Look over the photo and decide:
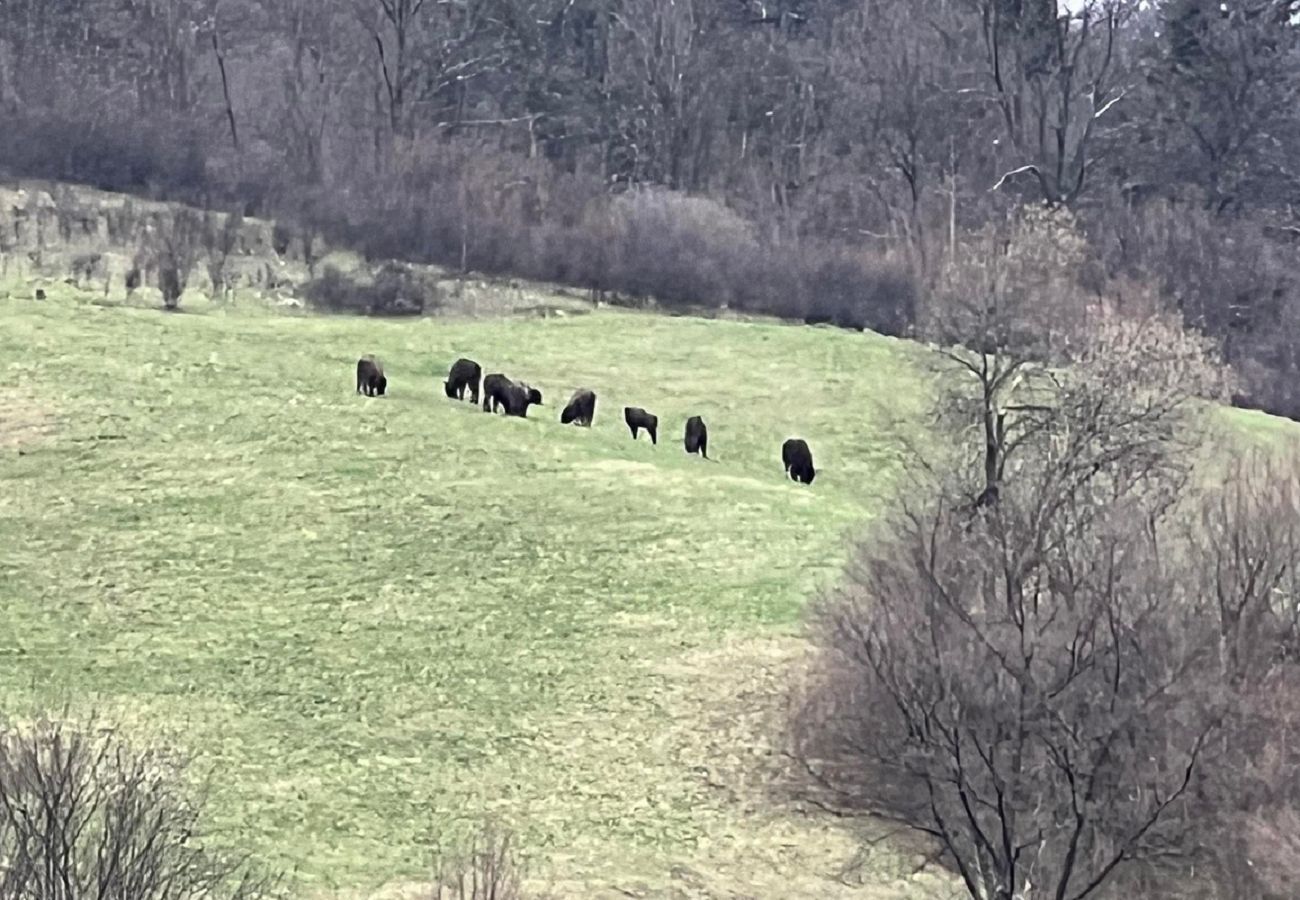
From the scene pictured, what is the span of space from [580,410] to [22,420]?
37.3 feet

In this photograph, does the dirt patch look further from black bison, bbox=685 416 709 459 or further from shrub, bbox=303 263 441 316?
shrub, bbox=303 263 441 316

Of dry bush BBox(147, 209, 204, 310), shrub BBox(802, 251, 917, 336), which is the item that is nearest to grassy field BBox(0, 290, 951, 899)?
dry bush BBox(147, 209, 204, 310)

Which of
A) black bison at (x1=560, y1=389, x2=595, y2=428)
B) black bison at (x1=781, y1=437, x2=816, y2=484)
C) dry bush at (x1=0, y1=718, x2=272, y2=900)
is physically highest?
black bison at (x1=560, y1=389, x2=595, y2=428)

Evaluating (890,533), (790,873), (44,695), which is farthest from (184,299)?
(790,873)

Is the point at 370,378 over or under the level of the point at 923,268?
under

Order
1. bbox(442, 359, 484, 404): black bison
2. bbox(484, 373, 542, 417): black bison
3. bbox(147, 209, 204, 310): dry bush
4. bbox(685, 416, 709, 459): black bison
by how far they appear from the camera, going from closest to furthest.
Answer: bbox(484, 373, 542, 417): black bison, bbox(685, 416, 709, 459): black bison, bbox(442, 359, 484, 404): black bison, bbox(147, 209, 204, 310): dry bush

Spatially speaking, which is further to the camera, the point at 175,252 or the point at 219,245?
the point at 219,245

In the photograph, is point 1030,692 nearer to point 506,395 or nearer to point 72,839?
point 72,839

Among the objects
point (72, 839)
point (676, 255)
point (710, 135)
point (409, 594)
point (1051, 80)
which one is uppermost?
point (1051, 80)

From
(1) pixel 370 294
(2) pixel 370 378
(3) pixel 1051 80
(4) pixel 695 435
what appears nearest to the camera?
(2) pixel 370 378

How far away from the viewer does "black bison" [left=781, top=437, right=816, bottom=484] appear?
38344 mm

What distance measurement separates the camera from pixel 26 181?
6131 centimetres

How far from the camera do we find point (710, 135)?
73.6m

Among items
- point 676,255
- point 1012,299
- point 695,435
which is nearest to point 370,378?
point 695,435
